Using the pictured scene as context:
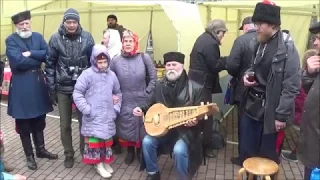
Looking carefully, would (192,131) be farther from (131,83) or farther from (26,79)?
(26,79)

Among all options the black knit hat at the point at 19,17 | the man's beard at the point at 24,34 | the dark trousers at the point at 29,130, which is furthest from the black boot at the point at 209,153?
the black knit hat at the point at 19,17

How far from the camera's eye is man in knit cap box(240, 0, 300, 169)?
10.6 ft

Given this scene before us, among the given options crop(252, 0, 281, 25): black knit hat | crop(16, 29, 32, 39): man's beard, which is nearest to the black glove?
crop(16, 29, 32, 39): man's beard

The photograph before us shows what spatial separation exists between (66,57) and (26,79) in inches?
20.2

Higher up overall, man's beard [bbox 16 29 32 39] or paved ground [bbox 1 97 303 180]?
man's beard [bbox 16 29 32 39]

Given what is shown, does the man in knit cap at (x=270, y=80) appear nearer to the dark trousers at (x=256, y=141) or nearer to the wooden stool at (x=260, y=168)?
the dark trousers at (x=256, y=141)

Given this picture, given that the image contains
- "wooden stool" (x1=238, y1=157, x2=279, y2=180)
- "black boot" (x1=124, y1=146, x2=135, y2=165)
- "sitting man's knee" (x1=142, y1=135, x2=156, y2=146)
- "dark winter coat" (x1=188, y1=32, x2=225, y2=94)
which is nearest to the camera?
"wooden stool" (x1=238, y1=157, x2=279, y2=180)

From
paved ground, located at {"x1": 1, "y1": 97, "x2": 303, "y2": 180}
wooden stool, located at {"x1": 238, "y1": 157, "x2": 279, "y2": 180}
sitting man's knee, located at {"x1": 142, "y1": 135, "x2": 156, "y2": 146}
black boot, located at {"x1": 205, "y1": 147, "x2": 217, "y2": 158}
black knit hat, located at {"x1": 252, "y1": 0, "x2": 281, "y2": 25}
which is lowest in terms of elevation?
paved ground, located at {"x1": 1, "y1": 97, "x2": 303, "y2": 180}

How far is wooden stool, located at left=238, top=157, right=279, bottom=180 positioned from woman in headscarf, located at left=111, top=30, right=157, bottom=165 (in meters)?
1.47

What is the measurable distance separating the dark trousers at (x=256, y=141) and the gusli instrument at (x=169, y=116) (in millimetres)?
391

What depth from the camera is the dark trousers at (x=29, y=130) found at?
431cm

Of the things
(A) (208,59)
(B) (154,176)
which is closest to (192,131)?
(B) (154,176)

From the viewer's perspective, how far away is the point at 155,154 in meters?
3.93

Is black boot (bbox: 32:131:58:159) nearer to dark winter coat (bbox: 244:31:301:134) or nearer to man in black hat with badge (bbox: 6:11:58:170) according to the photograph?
man in black hat with badge (bbox: 6:11:58:170)
